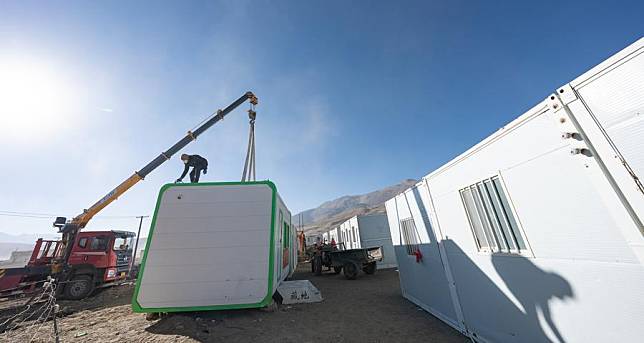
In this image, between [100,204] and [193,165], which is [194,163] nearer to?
[193,165]

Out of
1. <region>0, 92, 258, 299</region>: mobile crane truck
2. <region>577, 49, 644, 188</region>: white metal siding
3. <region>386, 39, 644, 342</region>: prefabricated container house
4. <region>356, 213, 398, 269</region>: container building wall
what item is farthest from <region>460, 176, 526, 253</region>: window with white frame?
<region>356, 213, 398, 269</region>: container building wall

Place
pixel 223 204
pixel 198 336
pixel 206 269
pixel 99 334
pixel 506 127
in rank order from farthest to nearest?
1. pixel 223 204
2. pixel 206 269
3. pixel 99 334
4. pixel 198 336
5. pixel 506 127

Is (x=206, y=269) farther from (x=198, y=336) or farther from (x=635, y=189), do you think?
(x=635, y=189)

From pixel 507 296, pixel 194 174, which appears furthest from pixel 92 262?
pixel 507 296

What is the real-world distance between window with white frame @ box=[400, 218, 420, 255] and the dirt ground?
179cm

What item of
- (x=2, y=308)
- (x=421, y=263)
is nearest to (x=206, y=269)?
(x=421, y=263)

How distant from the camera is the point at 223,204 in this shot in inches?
276

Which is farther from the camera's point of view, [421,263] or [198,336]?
[421,263]

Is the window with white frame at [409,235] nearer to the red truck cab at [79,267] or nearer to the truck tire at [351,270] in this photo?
the truck tire at [351,270]

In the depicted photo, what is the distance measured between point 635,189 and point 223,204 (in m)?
8.05

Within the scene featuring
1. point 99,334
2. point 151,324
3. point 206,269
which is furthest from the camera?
point 206,269

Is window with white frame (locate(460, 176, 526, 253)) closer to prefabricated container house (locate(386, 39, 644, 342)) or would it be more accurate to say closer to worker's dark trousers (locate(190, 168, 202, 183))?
prefabricated container house (locate(386, 39, 644, 342))

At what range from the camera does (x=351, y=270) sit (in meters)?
12.2

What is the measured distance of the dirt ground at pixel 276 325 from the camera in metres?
5.03
